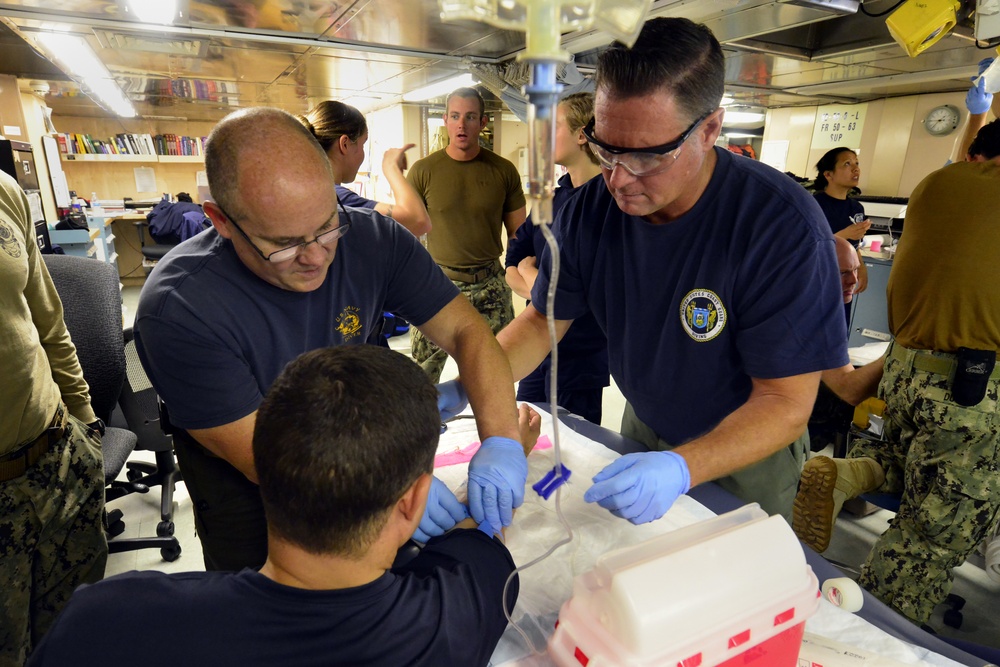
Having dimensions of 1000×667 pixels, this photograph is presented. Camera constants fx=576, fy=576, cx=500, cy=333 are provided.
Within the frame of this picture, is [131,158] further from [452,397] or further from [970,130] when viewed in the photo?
[970,130]

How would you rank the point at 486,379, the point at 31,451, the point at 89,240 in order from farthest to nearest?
the point at 89,240, the point at 31,451, the point at 486,379

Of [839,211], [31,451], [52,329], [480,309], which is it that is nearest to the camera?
[31,451]

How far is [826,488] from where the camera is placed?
195 centimetres

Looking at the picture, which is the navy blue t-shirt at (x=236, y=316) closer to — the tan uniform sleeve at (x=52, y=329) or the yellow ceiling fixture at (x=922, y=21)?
the tan uniform sleeve at (x=52, y=329)

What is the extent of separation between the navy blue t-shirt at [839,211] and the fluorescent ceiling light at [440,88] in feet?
9.40

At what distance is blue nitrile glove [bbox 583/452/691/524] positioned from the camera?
97cm

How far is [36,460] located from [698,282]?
1.62m

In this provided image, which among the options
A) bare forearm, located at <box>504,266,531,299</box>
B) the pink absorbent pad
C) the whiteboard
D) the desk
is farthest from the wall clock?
the whiteboard

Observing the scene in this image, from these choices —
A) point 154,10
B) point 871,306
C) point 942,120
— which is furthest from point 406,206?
point 942,120

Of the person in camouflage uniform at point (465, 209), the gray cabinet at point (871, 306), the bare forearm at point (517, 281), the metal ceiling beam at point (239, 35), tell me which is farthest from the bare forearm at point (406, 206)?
the gray cabinet at point (871, 306)

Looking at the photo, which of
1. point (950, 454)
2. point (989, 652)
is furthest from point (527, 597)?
point (950, 454)

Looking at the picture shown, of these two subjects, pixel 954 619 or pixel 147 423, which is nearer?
pixel 954 619

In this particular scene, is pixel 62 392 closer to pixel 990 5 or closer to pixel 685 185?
pixel 685 185

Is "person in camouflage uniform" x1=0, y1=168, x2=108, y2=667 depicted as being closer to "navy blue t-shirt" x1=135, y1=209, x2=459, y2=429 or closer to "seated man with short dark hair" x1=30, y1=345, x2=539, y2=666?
"navy blue t-shirt" x1=135, y1=209, x2=459, y2=429
